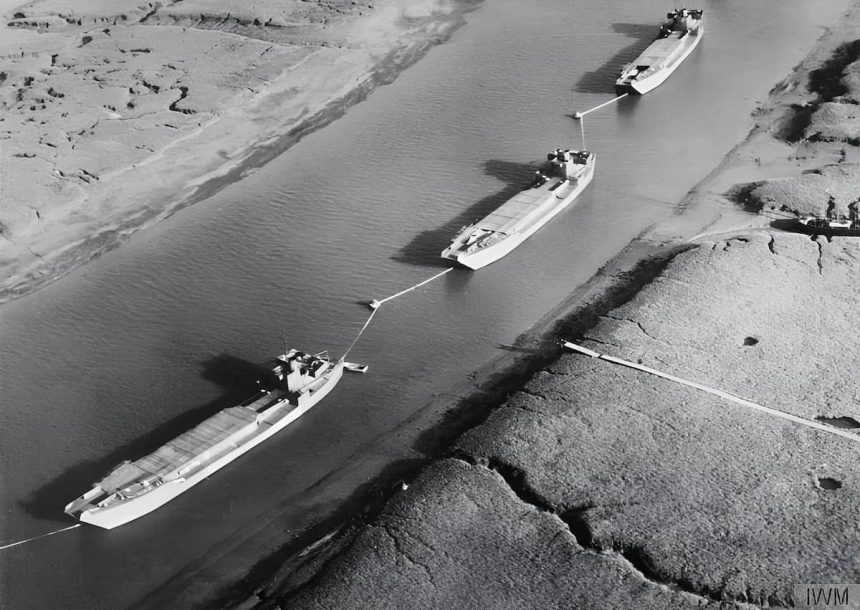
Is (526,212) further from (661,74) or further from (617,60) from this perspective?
(617,60)

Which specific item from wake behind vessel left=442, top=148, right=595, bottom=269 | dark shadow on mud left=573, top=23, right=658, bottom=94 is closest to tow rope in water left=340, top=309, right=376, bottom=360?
wake behind vessel left=442, top=148, right=595, bottom=269

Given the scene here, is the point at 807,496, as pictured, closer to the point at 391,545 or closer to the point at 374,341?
the point at 391,545

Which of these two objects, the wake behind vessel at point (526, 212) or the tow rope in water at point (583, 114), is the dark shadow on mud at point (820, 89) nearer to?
the tow rope in water at point (583, 114)

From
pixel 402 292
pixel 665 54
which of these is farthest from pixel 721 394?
pixel 665 54

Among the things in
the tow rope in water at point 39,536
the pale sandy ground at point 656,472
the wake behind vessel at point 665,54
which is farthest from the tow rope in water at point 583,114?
the tow rope in water at point 39,536

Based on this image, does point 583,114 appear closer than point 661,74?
Yes

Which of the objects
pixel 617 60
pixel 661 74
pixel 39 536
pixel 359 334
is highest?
pixel 617 60
